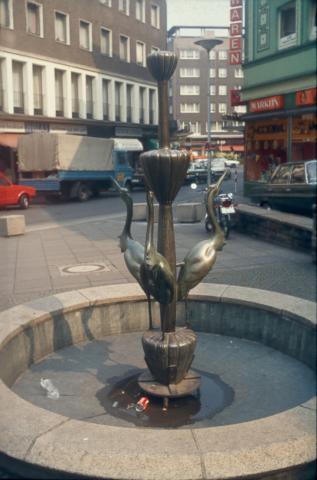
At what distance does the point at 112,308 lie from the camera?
5598 millimetres

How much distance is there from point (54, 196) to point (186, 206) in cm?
1195

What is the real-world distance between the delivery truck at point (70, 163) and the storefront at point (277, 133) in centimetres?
2002

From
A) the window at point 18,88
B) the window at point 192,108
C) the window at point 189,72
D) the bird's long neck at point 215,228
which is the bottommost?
the bird's long neck at point 215,228

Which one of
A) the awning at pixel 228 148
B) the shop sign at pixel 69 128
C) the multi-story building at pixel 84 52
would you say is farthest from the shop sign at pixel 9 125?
the awning at pixel 228 148

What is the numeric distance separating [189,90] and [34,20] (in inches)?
48.9

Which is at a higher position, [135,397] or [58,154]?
[58,154]

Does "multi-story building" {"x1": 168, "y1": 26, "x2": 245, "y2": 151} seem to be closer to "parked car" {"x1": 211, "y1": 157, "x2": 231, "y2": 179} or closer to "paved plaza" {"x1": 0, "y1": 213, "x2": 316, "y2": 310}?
"parked car" {"x1": 211, "y1": 157, "x2": 231, "y2": 179}

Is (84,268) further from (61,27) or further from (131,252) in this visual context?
(61,27)

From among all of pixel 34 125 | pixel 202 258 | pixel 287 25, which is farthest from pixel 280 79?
pixel 34 125

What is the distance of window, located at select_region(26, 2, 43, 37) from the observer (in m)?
3.46

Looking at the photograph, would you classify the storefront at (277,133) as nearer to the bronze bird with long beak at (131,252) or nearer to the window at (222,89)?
the window at (222,89)

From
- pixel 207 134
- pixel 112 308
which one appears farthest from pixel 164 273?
pixel 112 308

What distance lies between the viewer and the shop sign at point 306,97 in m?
1.06

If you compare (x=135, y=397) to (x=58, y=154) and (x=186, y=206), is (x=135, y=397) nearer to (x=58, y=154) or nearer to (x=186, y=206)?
(x=186, y=206)
